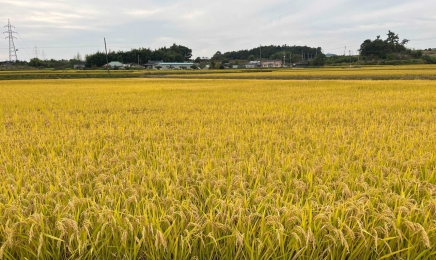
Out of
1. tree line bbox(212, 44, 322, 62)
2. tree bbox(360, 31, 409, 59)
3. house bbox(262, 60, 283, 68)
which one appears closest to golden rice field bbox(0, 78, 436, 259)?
tree bbox(360, 31, 409, 59)

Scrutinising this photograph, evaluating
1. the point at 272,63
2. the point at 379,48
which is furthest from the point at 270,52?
the point at 379,48

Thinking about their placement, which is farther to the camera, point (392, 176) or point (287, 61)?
point (287, 61)

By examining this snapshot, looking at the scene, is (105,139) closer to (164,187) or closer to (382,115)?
(164,187)

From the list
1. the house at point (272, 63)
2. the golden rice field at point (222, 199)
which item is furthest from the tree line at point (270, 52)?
the golden rice field at point (222, 199)

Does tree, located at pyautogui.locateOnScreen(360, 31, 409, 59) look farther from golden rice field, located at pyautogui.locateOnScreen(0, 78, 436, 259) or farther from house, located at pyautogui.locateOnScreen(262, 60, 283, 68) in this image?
golden rice field, located at pyautogui.locateOnScreen(0, 78, 436, 259)

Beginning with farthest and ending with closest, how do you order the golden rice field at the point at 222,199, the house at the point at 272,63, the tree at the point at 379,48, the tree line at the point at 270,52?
the tree line at the point at 270,52 → the house at the point at 272,63 → the tree at the point at 379,48 → the golden rice field at the point at 222,199

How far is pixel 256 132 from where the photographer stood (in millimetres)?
4438

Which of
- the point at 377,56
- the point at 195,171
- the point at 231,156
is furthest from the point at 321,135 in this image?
the point at 377,56

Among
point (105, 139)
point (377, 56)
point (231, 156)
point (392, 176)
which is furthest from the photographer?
point (377, 56)

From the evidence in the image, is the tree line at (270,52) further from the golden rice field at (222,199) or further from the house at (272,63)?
the golden rice field at (222,199)

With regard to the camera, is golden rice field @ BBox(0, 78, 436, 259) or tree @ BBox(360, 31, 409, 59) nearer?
golden rice field @ BBox(0, 78, 436, 259)

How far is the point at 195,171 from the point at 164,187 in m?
0.59

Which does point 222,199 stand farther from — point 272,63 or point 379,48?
point 272,63

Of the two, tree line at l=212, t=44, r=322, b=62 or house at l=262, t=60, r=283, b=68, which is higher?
tree line at l=212, t=44, r=322, b=62
